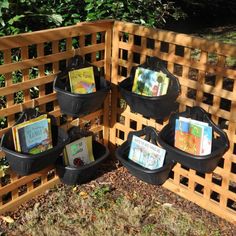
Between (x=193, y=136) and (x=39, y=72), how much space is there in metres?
1.14

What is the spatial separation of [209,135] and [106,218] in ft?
3.10

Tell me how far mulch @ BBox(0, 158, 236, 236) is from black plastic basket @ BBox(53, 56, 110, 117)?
0.73 meters

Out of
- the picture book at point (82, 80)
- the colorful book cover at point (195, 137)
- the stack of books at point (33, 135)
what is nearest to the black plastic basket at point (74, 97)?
the picture book at point (82, 80)

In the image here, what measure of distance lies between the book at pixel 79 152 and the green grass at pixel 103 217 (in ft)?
0.80

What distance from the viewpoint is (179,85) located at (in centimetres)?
317

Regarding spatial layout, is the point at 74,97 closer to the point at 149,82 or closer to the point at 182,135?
the point at 149,82

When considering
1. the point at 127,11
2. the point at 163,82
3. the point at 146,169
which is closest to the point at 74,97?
the point at 163,82

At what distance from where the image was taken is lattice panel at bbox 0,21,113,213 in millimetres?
2928

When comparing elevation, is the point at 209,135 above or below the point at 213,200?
above

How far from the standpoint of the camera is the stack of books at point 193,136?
3.00 m

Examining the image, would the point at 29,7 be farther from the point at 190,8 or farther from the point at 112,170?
the point at 190,8

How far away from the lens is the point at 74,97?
3084 mm

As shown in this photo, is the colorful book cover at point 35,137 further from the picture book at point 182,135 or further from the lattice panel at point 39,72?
the picture book at point 182,135

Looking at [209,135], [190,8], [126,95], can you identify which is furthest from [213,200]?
[190,8]
